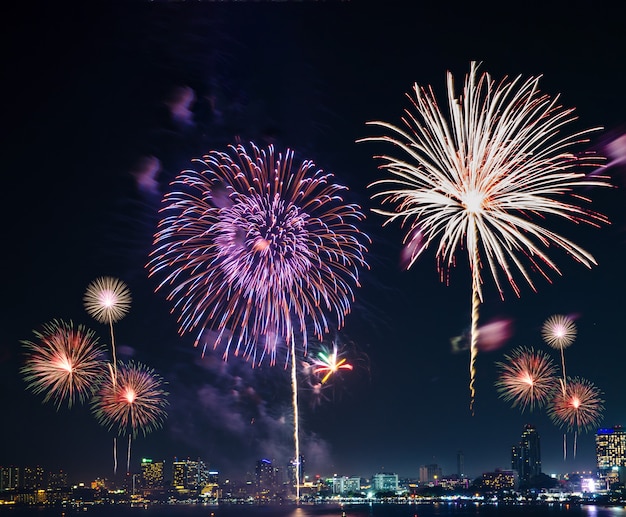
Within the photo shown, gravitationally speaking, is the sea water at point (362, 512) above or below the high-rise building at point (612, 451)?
below

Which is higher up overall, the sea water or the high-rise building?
the high-rise building

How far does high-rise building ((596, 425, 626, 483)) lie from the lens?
171 meters

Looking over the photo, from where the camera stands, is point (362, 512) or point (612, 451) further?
point (612, 451)

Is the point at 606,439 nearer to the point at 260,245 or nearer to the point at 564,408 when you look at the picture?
the point at 564,408

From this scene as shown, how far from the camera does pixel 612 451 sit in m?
175

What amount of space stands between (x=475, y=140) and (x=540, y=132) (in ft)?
9.73

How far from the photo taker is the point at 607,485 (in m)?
184

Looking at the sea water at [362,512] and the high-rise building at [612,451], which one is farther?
the high-rise building at [612,451]

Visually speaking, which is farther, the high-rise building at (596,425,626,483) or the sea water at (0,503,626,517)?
the high-rise building at (596,425,626,483)

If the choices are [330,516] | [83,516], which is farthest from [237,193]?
[83,516]

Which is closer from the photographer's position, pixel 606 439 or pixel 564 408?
pixel 564 408

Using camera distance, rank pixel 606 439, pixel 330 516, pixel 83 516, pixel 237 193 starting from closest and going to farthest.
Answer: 1. pixel 237 193
2. pixel 330 516
3. pixel 83 516
4. pixel 606 439

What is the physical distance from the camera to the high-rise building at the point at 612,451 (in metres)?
171

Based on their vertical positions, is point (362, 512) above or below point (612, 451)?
below
